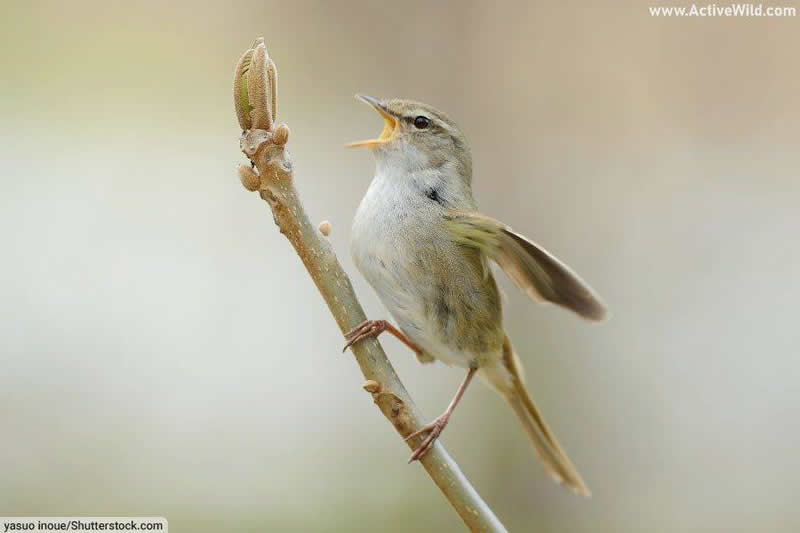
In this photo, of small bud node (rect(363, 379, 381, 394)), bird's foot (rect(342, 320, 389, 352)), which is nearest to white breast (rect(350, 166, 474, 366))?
bird's foot (rect(342, 320, 389, 352))

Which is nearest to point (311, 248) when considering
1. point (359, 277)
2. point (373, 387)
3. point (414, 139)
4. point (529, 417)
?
point (373, 387)

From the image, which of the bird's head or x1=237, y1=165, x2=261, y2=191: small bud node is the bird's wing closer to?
the bird's head

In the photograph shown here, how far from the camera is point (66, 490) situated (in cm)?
336

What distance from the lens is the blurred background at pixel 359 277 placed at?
369 cm

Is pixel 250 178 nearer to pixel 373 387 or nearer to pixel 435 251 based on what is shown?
pixel 373 387

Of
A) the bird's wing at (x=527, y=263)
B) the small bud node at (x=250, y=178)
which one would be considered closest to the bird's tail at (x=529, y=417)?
the bird's wing at (x=527, y=263)

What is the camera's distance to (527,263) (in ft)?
6.14

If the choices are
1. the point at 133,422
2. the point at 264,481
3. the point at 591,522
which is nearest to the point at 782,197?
the point at 591,522

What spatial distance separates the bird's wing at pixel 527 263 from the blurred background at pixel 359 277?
1.83 m

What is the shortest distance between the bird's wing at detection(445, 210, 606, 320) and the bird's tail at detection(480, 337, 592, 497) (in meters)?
0.49

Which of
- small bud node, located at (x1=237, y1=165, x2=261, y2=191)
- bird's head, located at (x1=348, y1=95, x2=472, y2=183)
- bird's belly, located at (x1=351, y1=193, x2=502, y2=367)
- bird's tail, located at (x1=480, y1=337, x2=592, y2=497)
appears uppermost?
bird's head, located at (x1=348, y1=95, x2=472, y2=183)

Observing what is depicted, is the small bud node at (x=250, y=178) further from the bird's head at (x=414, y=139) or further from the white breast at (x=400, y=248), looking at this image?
the bird's head at (x=414, y=139)

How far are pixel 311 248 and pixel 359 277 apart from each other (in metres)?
2.69

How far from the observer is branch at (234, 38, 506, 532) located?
125 centimetres
